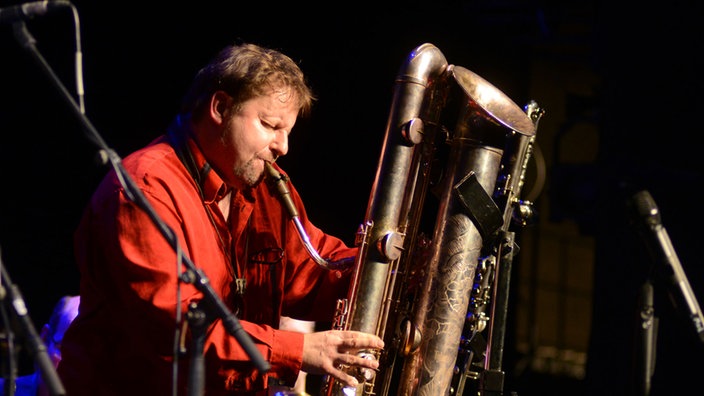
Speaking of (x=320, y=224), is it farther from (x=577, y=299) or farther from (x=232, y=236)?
(x=577, y=299)

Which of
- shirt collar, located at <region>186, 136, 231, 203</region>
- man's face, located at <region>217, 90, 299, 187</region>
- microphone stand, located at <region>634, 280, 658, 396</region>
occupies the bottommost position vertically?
microphone stand, located at <region>634, 280, 658, 396</region>

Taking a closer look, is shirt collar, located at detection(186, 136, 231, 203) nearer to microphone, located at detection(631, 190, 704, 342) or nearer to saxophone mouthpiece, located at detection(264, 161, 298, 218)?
saxophone mouthpiece, located at detection(264, 161, 298, 218)

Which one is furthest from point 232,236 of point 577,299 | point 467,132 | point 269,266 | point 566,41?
point 577,299

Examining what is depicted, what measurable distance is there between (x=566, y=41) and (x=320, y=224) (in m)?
2.66

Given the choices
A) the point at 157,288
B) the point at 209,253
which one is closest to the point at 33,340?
the point at 157,288

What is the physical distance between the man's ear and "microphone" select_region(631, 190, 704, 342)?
1.26 meters

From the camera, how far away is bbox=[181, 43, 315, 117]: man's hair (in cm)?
259

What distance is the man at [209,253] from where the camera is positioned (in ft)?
7.35

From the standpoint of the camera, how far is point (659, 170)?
466 centimetres

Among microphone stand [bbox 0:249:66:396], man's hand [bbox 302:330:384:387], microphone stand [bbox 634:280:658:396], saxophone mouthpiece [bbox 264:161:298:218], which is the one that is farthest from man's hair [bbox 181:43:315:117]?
microphone stand [bbox 634:280:658:396]

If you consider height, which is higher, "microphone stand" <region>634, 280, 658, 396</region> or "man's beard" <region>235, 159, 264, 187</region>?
"man's beard" <region>235, 159, 264, 187</region>

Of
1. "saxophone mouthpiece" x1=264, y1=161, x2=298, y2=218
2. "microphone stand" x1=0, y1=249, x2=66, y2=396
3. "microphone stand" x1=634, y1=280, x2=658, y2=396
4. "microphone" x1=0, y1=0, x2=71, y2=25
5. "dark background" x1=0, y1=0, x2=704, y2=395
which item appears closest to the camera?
"microphone stand" x1=0, y1=249, x2=66, y2=396

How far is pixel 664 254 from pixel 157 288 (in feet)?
4.69

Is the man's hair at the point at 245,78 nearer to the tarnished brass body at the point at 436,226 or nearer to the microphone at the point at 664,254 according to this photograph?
the tarnished brass body at the point at 436,226
